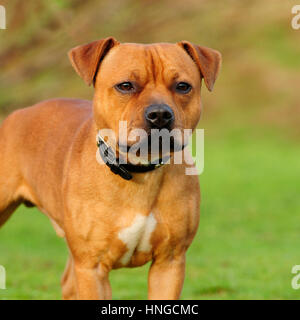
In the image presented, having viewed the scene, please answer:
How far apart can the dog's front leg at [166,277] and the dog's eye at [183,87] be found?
114 cm

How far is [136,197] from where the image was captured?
16.2 ft

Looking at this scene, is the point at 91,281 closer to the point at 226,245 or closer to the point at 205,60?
the point at 205,60

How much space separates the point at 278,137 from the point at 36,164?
20298 mm

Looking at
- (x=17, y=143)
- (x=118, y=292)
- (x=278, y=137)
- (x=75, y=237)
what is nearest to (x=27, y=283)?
(x=118, y=292)

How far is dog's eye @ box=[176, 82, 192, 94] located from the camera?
4.81m

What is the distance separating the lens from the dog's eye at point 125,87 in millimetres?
4715

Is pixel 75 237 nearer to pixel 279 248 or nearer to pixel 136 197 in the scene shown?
pixel 136 197

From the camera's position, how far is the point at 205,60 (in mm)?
5098

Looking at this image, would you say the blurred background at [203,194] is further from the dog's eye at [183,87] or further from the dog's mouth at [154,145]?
the dog's eye at [183,87]

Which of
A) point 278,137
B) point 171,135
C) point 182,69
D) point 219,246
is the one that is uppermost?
point 182,69

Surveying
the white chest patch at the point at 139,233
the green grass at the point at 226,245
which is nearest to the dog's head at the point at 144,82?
the white chest patch at the point at 139,233

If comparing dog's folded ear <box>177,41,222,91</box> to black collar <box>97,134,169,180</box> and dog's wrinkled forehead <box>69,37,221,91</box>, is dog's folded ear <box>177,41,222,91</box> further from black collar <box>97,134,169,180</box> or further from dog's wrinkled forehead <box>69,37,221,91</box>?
black collar <box>97,134,169,180</box>

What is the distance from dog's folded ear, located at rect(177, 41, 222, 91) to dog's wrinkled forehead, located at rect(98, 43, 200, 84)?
0.09 m

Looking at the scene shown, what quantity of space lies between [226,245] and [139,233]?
6488mm
